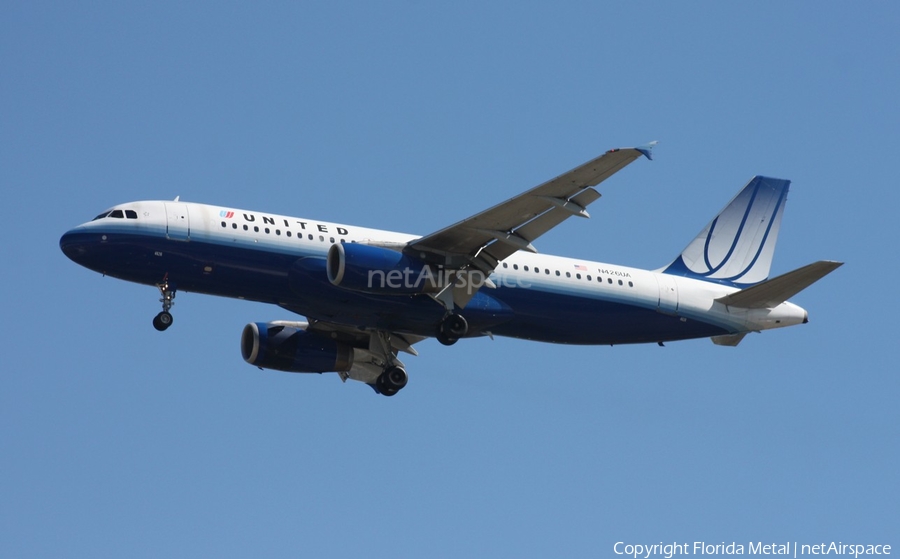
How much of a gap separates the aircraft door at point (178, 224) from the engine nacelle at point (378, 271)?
4.09 m

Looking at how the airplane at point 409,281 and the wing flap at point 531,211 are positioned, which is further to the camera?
the airplane at point 409,281

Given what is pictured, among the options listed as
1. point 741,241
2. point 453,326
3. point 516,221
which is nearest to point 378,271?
point 453,326

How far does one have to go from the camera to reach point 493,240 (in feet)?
128

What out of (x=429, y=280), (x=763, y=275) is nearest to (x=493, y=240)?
(x=429, y=280)

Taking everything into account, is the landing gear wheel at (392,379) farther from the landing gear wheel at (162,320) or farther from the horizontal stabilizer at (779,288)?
the horizontal stabilizer at (779,288)

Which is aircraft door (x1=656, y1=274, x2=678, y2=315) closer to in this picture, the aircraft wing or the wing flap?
the aircraft wing

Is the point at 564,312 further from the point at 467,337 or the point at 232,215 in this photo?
the point at 232,215

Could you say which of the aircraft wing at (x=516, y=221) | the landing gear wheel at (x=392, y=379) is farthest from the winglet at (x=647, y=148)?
the landing gear wheel at (x=392, y=379)

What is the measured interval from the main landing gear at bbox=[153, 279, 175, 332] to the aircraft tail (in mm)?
16579

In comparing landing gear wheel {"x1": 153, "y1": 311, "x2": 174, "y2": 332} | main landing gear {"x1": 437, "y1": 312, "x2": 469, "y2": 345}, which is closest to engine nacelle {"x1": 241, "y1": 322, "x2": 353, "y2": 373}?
landing gear wheel {"x1": 153, "y1": 311, "x2": 174, "y2": 332}

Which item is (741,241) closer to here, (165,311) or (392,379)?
(392,379)

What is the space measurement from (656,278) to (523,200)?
8.43 m

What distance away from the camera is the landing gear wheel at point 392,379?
43.7m

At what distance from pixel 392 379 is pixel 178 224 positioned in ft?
30.6
